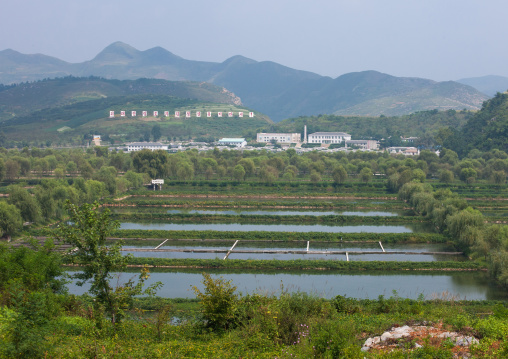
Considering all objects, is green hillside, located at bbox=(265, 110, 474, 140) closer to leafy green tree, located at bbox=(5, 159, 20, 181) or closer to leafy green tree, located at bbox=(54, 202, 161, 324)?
leafy green tree, located at bbox=(5, 159, 20, 181)

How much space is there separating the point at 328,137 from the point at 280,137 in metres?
7.98

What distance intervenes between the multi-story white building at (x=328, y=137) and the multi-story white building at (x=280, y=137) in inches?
88.8

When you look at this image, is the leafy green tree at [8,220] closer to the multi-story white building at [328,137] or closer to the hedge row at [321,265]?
the hedge row at [321,265]

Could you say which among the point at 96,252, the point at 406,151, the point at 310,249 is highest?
the point at 96,252

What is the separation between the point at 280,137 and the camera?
8412 cm

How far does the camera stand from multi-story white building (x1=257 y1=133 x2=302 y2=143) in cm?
8331

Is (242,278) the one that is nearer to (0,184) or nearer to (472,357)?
(472,357)

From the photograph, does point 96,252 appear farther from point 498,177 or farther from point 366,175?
point 498,177

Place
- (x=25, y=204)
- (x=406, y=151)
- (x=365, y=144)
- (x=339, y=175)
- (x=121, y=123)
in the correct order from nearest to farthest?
(x=25, y=204) < (x=339, y=175) < (x=406, y=151) < (x=365, y=144) < (x=121, y=123)

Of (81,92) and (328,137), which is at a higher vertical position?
(81,92)

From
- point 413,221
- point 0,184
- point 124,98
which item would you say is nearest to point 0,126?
point 124,98

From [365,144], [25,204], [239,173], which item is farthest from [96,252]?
[365,144]

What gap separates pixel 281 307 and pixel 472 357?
322cm

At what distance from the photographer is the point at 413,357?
698cm
